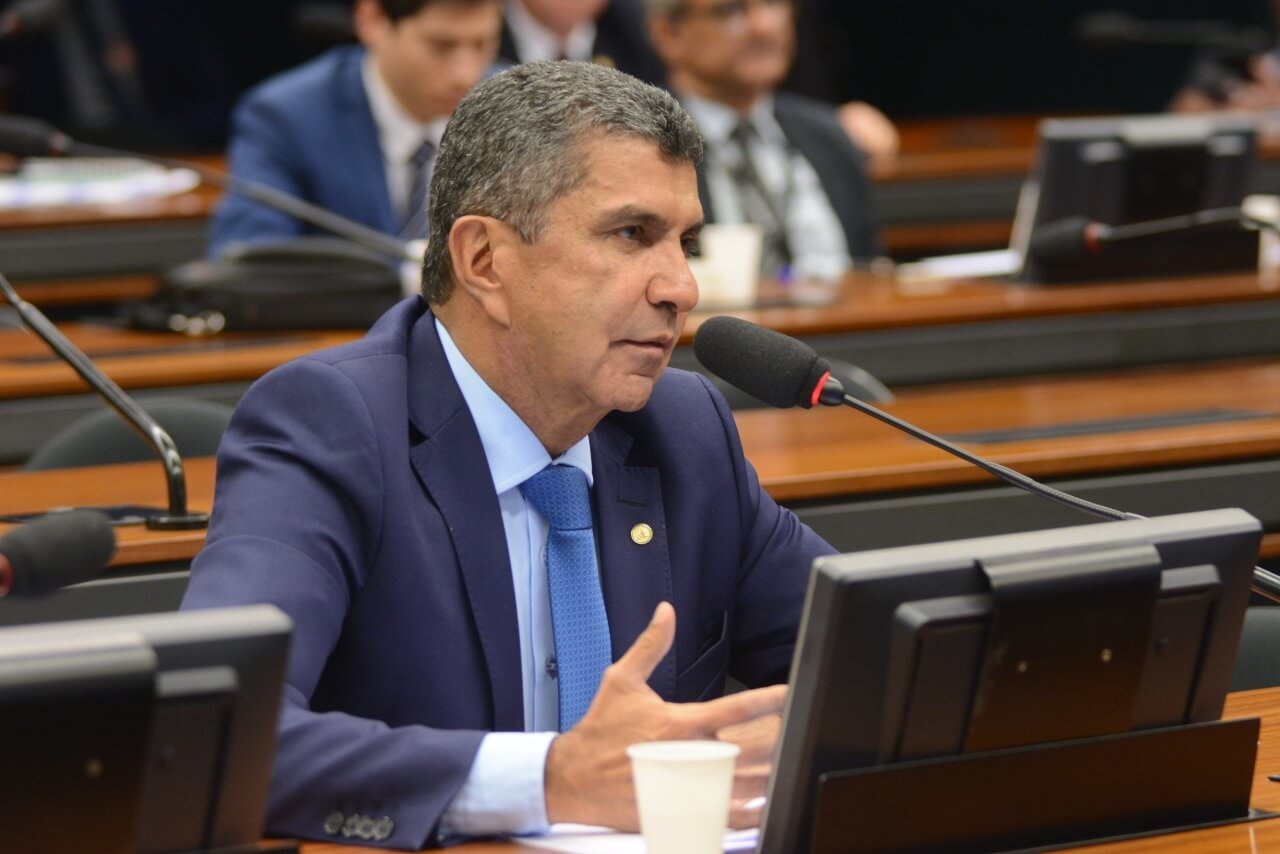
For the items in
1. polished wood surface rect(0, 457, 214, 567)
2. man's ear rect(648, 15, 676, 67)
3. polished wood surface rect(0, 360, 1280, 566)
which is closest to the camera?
polished wood surface rect(0, 457, 214, 567)

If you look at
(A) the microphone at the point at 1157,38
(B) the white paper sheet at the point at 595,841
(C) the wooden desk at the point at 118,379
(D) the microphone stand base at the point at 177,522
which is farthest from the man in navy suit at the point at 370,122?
(B) the white paper sheet at the point at 595,841

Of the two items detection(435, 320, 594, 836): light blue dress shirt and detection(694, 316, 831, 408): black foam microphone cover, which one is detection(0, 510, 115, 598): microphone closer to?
detection(435, 320, 594, 836): light blue dress shirt

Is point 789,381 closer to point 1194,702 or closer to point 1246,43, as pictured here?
point 1194,702

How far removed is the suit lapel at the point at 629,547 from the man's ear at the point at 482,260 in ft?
0.56

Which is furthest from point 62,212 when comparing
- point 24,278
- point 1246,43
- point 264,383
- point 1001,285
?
point 1246,43

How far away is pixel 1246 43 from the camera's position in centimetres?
662

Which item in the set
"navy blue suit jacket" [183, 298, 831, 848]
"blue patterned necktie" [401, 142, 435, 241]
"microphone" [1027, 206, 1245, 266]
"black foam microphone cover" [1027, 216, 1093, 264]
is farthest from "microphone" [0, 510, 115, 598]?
"blue patterned necktie" [401, 142, 435, 241]

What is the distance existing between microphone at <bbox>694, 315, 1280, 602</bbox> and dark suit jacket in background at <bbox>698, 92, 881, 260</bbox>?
339 centimetres

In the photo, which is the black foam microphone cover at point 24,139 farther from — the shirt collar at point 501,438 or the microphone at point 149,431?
the shirt collar at point 501,438

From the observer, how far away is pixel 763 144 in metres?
5.01

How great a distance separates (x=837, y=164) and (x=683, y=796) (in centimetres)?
398

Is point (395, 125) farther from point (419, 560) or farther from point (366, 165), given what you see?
point (419, 560)

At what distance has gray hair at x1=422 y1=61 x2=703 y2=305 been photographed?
5.59 ft

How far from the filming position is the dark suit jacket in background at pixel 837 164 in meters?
5.08
